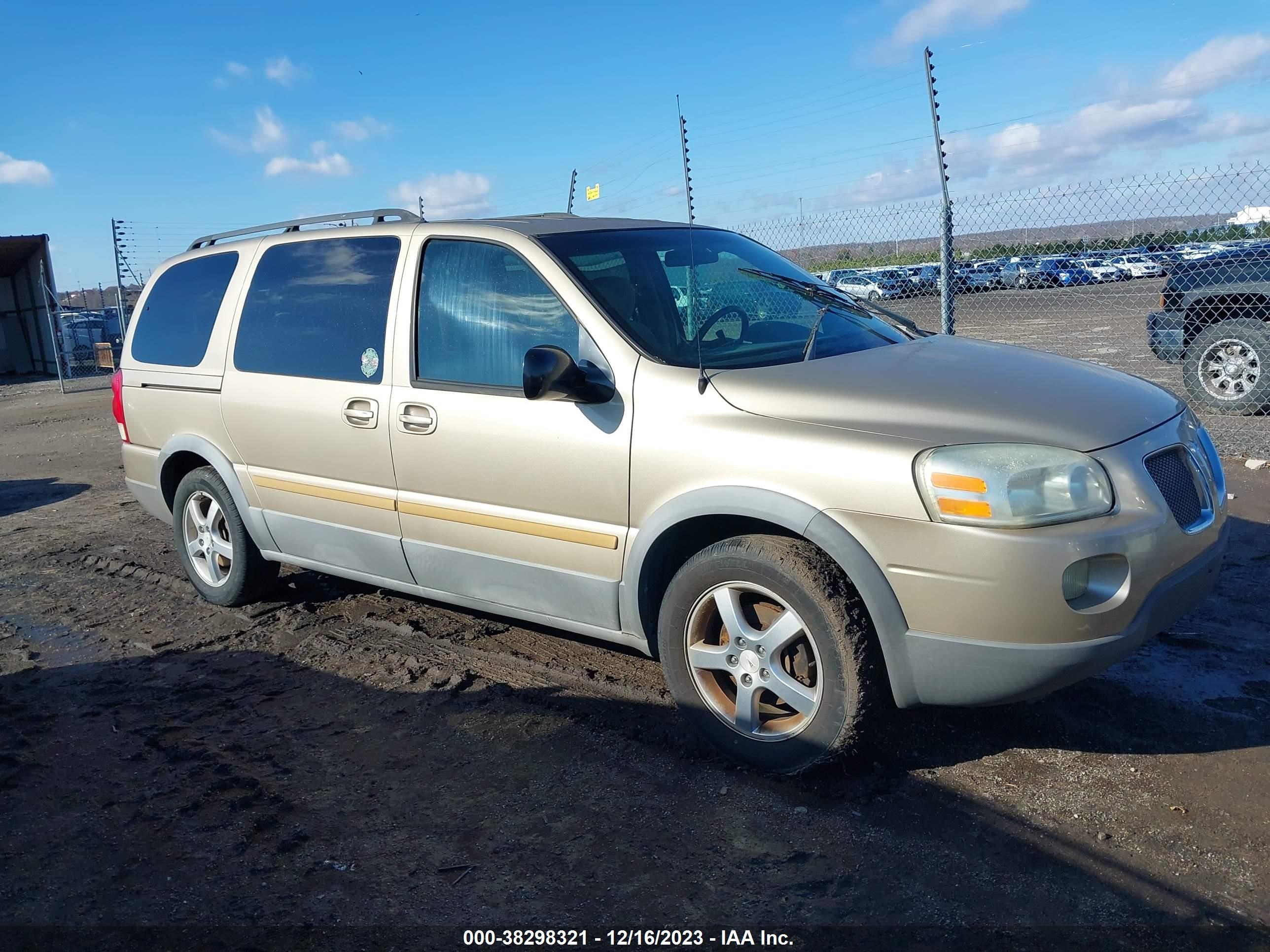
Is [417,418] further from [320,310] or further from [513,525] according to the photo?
[320,310]

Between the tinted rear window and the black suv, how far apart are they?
808 cm

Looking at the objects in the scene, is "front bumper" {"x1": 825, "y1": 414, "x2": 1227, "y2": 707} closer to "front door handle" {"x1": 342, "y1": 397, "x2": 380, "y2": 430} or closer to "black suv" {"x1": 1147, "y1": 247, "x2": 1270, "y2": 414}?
"front door handle" {"x1": 342, "y1": 397, "x2": 380, "y2": 430}

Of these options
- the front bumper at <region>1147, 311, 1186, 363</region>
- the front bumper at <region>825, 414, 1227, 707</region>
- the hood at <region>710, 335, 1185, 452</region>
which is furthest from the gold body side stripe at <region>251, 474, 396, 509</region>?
the front bumper at <region>1147, 311, 1186, 363</region>

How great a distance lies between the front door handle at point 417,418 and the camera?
420 centimetres

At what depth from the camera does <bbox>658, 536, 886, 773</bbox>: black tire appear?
3.21 metres

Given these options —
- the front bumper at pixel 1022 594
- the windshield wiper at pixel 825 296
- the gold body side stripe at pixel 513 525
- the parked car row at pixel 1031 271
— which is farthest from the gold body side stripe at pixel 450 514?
the parked car row at pixel 1031 271

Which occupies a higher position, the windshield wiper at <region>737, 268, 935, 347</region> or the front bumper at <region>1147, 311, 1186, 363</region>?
the windshield wiper at <region>737, 268, 935, 347</region>

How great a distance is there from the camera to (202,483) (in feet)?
18.0

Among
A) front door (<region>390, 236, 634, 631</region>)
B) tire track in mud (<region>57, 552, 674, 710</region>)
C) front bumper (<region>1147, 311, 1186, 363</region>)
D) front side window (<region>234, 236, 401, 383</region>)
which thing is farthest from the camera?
front bumper (<region>1147, 311, 1186, 363</region>)

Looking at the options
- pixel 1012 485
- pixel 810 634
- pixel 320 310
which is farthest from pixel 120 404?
pixel 1012 485

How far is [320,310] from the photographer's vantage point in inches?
188

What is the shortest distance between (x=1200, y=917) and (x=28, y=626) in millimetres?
5543

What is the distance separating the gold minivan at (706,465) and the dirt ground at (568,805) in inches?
14.1

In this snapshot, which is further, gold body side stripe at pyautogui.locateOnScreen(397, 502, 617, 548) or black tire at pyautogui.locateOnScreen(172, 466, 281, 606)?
black tire at pyautogui.locateOnScreen(172, 466, 281, 606)
